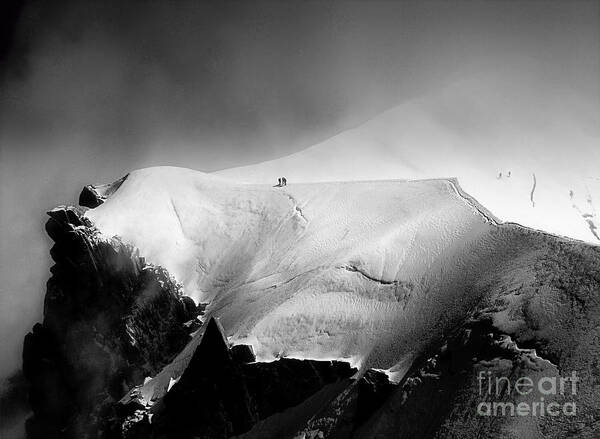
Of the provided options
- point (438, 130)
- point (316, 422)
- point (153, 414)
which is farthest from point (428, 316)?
point (438, 130)

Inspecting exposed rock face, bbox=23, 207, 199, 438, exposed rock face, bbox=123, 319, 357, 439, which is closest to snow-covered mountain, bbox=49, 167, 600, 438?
exposed rock face, bbox=123, 319, 357, 439

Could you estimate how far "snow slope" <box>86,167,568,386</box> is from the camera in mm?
26203

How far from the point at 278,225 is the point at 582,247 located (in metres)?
21.4

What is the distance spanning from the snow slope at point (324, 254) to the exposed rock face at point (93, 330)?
1521mm

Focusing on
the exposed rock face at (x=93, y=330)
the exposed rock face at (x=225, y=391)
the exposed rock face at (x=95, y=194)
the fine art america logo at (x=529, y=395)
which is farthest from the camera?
the exposed rock face at (x=95, y=194)

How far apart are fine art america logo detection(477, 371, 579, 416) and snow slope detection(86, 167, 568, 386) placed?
4153 millimetres

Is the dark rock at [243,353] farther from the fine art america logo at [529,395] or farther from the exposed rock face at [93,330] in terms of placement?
the fine art america logo at [529,395]

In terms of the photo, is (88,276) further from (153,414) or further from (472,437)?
(472,437)

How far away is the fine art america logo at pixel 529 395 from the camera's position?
19.0 m

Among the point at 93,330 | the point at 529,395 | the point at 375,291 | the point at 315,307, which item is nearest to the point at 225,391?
the point at 315,307

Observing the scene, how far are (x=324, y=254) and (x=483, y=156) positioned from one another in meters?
37.9

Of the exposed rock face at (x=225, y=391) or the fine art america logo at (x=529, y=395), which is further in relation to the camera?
the exposed rock face at (x=225, y=391)

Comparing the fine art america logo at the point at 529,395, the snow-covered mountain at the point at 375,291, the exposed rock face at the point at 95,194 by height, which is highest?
the exposed rock face at the point at 95,194

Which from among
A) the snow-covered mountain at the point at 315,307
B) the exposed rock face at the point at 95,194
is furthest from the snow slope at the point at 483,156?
the exposed rock face at the point at 95,194
